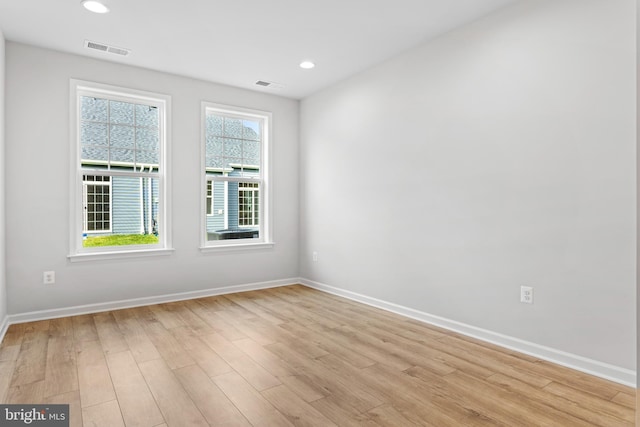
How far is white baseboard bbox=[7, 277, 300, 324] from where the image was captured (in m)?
3.50

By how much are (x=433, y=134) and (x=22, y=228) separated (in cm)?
394

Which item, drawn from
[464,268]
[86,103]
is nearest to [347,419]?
[464,268]

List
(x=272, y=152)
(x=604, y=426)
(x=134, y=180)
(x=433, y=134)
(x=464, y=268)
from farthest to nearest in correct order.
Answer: (x=272, y=152), (x=134, y=180), (x=433, y=134), (x=464, y=268), (x=604, y=426)

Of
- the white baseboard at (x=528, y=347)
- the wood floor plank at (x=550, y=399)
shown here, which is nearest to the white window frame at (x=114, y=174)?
the white baseboard at (x=528, y=347)

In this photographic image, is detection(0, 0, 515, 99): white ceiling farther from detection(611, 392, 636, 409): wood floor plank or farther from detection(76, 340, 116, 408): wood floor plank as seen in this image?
detection(611, 392, 636, 409): wood floor plank

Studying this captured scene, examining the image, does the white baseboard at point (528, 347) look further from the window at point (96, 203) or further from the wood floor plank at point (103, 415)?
the window at point (96, 203)

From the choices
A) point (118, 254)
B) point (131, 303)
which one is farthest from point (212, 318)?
point (118, 254)

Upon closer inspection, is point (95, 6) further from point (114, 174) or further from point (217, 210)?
point (217, 210)

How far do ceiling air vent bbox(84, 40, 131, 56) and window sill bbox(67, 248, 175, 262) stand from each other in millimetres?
2032

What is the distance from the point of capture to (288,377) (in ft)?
7.70

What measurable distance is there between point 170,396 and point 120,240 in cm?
249

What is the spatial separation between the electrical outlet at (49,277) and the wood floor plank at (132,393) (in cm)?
147

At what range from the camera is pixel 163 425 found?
1823mm

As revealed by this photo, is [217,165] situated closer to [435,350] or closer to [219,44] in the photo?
[219,44]
